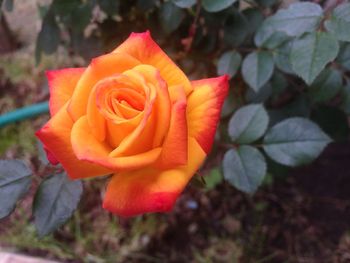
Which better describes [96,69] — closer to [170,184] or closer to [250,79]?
[170,184]

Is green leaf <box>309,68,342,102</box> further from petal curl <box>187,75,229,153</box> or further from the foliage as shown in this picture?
petal curl <box>187,75,229,153</box>

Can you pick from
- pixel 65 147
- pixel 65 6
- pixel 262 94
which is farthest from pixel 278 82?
pixel 65 147

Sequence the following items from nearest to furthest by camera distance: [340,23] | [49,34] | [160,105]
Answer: [160,105]
[340,23]
[49,34]

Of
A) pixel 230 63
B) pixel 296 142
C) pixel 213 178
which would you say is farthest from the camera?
pixel 213 178

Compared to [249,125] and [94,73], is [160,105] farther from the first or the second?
[249,125]

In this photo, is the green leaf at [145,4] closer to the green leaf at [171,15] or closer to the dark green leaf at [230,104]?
the green leaf at [171,15]

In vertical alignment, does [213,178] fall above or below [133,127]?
below

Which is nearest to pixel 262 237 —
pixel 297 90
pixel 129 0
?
pixel 297 90
